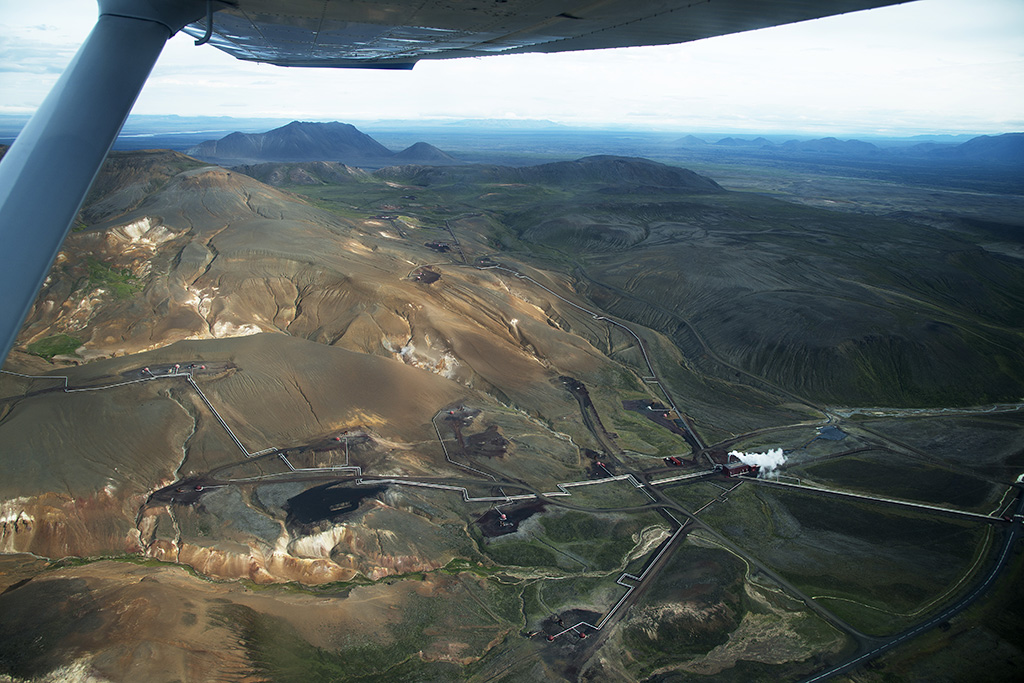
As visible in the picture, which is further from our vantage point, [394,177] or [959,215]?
[394,177]

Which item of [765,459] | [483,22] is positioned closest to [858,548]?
[765,459]

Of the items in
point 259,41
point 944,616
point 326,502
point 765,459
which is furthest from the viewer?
point 765,459

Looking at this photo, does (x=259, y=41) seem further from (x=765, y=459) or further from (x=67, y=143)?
(x=765, y=459)

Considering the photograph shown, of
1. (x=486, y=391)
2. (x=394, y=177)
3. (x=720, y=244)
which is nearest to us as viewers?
(x=486, y=391)

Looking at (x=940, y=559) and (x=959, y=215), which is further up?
(x=959, y=215)

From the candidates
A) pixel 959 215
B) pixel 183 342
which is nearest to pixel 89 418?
pixel 183 342

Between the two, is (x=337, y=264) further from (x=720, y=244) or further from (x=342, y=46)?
(x=720, y=244)
